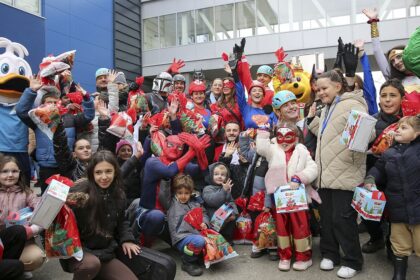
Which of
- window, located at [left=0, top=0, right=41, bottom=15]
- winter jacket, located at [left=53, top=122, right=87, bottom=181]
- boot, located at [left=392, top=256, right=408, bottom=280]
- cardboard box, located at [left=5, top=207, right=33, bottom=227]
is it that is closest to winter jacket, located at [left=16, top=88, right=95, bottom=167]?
winter jacket, located at [left=53, top=122, right=87, bottom=181]

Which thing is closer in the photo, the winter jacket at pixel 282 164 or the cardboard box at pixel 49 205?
the cardboard box at pixel 49 205

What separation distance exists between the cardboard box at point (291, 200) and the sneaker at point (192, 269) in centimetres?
92

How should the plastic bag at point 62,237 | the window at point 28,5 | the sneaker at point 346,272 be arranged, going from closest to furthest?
the plastic bag at point 62,237
the sneaker at point 346,272
the window at point 28,5

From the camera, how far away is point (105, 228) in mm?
3154

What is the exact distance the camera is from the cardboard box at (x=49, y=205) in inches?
101

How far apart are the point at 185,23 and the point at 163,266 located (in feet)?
59.6

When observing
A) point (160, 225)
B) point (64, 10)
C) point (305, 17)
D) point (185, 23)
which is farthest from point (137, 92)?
point (185, 23)

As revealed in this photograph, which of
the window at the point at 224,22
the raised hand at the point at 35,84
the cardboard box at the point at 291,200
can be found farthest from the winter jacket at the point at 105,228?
the window at the point at 224,22

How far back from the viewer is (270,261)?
12.5ft

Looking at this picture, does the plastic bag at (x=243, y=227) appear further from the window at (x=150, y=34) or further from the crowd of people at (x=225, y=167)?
the window at (x=150, y=34)

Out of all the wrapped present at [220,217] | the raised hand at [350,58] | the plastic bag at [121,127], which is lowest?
the wrapped present at [220,217]

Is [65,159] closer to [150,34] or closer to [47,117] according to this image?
[47,117]

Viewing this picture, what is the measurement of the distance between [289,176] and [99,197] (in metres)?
1.75

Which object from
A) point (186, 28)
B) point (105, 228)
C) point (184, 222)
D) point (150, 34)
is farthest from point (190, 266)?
point (150, 34)
